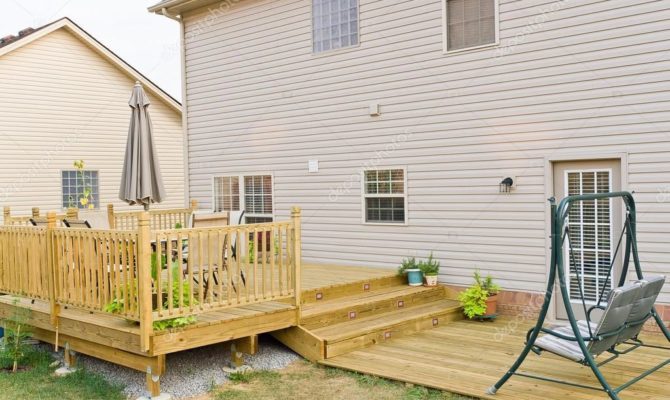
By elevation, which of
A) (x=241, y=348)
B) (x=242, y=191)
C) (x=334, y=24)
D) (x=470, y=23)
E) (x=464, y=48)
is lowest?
(x=241, y=348)

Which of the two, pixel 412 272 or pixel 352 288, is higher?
pixel 412 272

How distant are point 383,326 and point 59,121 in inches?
456

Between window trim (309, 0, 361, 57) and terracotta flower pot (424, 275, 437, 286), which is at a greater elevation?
Result: window trim (309, 0, 361, 57)

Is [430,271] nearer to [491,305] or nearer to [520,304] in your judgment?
[491,305]

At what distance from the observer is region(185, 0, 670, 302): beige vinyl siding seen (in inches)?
265

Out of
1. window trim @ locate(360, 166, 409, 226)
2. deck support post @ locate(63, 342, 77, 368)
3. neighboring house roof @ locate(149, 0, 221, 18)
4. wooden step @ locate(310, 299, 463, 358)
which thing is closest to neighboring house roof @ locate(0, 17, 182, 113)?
neighboring house roof @ locate(149, 0, 221, 18)

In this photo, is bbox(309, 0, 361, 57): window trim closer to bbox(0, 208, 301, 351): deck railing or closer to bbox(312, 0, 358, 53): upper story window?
Result: bbox(312, 0, 358, 53): upper story window

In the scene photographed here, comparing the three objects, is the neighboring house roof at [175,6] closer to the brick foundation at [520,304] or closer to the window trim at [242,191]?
the window trim at [242,191]

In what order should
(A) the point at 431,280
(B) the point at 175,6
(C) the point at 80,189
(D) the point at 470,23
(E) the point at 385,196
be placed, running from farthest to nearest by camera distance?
(C) the point at 80,189, (B) the point at 175,6, (E) the point at 385,196, (A) the point at 431,280, (D) the point at 470,23

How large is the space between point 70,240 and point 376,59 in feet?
16.3

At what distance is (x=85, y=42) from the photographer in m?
15.7

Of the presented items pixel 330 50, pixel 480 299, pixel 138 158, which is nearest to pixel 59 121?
pixel 330 50

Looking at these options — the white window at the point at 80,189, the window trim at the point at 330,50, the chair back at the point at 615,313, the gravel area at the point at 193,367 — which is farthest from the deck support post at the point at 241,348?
the white window at the point at 80,189

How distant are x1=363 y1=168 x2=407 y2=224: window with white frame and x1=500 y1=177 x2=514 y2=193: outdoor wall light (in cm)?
145
